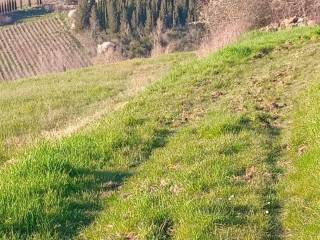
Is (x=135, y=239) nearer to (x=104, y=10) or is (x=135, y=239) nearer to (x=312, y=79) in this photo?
(x=312, y=79)

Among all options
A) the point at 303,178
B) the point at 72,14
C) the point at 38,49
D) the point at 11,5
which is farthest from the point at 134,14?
the point at 303,178

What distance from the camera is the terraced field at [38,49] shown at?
6519cm

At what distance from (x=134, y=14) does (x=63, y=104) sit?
60.6 m

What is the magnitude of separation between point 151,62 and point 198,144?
14333 mm

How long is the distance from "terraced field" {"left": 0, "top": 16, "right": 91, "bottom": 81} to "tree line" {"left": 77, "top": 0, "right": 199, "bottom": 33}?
3.92 metres

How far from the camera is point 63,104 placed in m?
13.8

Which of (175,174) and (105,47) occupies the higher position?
(175,174)

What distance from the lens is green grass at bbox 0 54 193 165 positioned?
9.98 metres

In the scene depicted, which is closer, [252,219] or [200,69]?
[252,219]

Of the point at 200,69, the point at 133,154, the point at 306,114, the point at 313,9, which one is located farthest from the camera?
the point at 313,9

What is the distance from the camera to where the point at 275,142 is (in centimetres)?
A: 740

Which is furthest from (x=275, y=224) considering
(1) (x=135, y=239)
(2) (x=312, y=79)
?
(2) (x=312, y=79)

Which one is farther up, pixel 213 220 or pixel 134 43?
pixel 213 220

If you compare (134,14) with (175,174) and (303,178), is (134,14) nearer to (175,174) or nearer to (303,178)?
(175,174)
